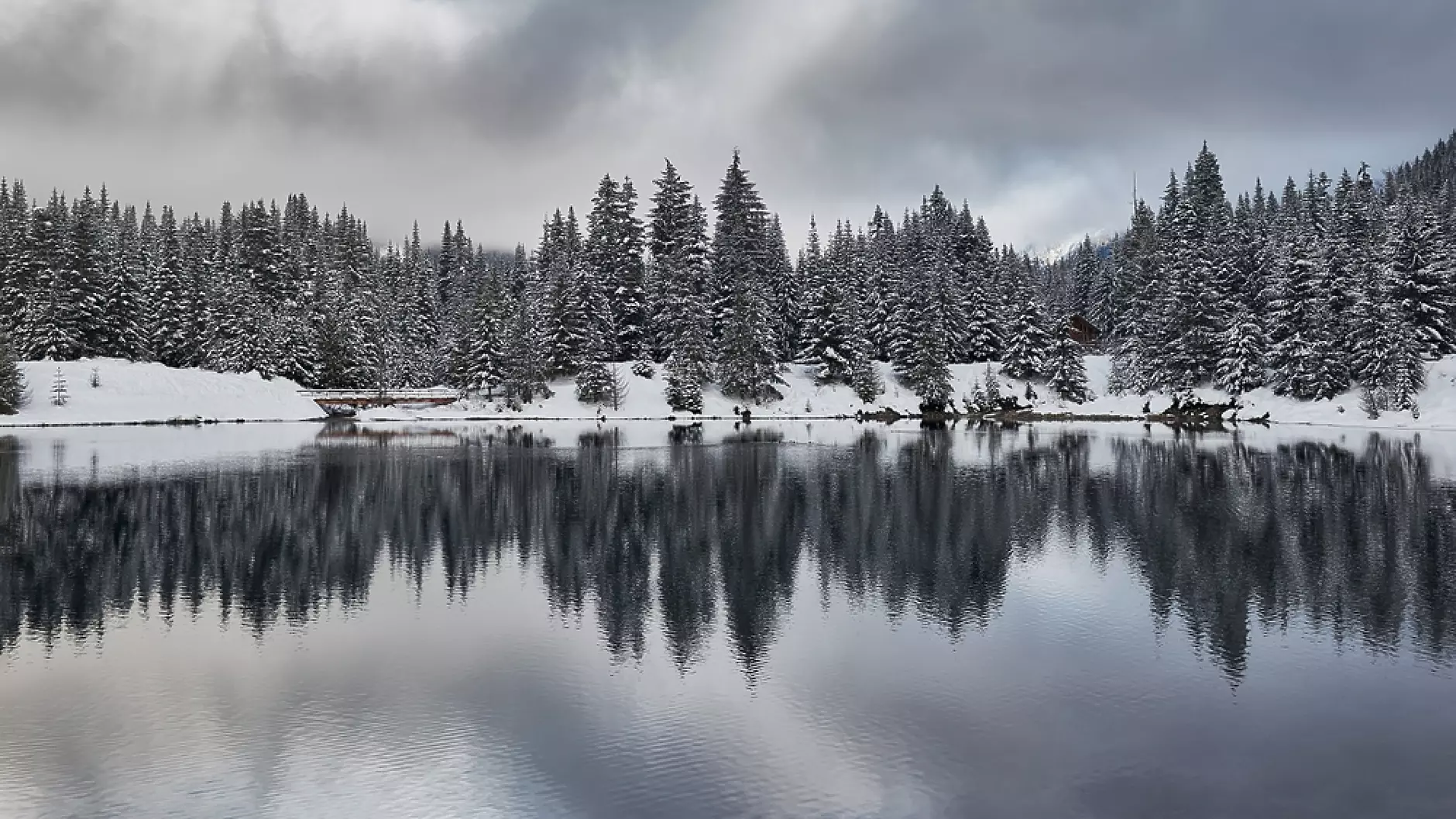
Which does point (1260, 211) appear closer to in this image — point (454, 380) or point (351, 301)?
point (454, 380)

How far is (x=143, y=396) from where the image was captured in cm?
7450

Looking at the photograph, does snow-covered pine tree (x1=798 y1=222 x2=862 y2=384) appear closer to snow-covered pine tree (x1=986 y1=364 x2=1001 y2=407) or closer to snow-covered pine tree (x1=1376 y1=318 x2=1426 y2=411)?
snow-covered pine tree (x1=986 y1=364 x2=1001 y2=407)

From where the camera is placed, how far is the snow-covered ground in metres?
76.2

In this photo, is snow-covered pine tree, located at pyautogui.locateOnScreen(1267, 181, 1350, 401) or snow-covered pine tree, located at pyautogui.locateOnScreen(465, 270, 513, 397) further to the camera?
snow-covered pine tree, located at pyautogui.locateOnScreen(465, 270, 513, 397)

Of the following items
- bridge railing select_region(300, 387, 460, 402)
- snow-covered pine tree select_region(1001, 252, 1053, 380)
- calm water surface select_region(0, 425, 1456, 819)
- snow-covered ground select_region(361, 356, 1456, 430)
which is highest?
snow-covered pine tree select_region(1001, 252, 1053, 380)

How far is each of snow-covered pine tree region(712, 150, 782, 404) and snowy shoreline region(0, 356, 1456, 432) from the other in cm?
237

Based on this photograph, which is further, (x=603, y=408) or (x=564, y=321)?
(x=564, y=321)

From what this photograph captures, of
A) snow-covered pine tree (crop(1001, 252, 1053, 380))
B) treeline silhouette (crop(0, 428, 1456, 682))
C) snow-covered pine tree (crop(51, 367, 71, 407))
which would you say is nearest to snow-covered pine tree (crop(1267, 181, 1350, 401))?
snow-covered pine tree (crop(1001, 252, 1053, 380))

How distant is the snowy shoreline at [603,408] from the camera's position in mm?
68500

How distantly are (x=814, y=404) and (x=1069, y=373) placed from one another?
2367 cm

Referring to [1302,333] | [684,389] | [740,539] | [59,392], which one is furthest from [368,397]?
[1302,333]

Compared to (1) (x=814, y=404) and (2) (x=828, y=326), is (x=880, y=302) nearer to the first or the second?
(2) (x=828, y=326)

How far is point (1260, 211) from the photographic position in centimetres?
12231

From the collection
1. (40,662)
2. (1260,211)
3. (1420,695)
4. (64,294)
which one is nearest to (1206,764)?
(1420,695)
